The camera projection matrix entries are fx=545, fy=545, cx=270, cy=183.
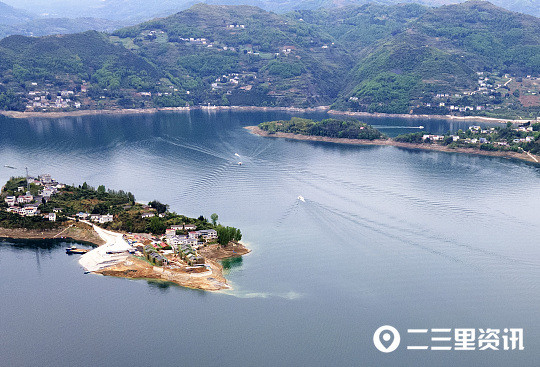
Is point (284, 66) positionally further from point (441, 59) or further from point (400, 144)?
point (400, 144)

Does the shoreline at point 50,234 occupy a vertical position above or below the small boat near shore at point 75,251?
above

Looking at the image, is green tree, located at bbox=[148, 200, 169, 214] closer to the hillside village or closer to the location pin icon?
the hillside village

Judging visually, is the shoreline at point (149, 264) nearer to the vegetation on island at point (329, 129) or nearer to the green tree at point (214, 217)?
the green tree at point (214, 217)

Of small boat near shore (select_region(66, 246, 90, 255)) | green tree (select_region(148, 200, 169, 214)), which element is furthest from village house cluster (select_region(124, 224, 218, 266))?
green tree (select_region(148, 200, 169, 214))

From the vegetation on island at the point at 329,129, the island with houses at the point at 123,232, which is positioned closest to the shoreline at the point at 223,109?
the vegetation on island at the point at 329,129

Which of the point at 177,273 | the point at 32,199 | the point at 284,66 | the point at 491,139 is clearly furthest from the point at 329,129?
the point at 177,273

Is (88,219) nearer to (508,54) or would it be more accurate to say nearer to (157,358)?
(157,358)
